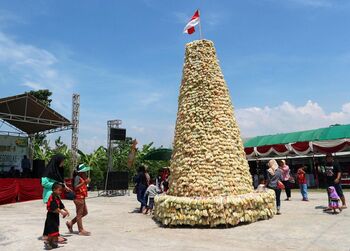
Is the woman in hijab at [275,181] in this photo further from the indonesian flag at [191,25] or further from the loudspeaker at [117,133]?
the loudspeaker at [117,133]

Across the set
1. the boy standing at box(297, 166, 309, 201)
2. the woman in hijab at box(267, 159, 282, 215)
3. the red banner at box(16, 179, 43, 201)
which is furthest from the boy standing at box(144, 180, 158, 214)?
the red banner at box(16, 179, 43, 201)

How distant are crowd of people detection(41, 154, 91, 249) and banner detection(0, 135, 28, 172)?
14217 mm

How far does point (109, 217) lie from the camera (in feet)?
34.0

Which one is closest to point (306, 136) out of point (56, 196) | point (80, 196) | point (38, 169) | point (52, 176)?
point (38, 169)

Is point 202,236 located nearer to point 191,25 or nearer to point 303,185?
point 191,25

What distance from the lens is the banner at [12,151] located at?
19.6 meters

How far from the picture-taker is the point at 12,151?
66.3 feet

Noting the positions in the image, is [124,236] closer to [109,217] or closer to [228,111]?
[109,217]

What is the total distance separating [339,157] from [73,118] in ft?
57.9

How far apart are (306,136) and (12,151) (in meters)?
19.2

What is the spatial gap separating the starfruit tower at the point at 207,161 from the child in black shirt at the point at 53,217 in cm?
278

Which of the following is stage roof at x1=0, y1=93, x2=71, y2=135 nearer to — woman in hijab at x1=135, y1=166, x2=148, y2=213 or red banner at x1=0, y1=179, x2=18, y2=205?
red banner at x1=0, y1=179, x2=18, y2=205

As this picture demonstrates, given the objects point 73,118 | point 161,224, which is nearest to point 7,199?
point 73,118

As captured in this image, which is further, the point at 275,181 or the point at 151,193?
the point at 151,193
